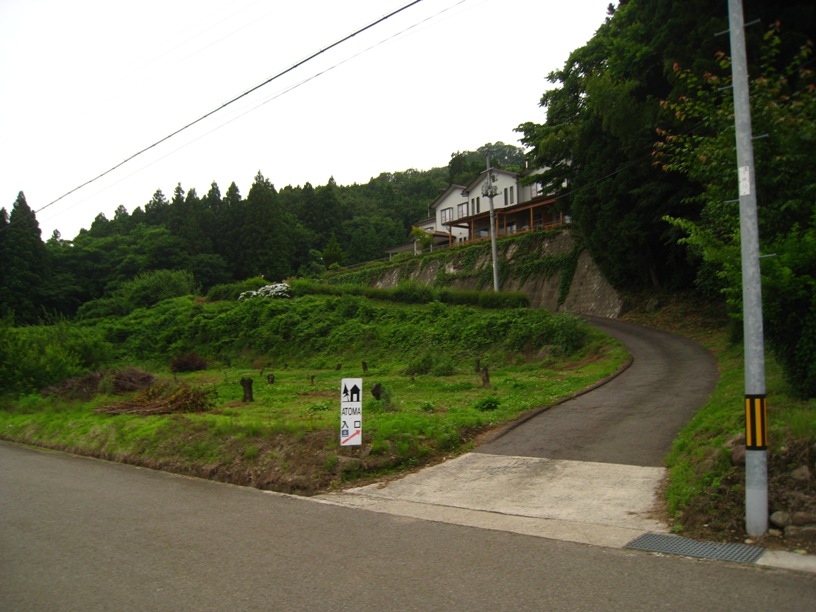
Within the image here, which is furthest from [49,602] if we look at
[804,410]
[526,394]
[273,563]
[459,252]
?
[459,252]

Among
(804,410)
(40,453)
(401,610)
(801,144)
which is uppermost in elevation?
(801,144)

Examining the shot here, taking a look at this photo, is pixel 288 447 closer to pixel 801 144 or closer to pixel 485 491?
pixel 485 491

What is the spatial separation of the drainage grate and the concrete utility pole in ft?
1.17

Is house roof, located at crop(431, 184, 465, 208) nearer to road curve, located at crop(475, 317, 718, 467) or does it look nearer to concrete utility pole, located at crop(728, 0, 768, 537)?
road curve, located at crop(475, 317, 718, 467)

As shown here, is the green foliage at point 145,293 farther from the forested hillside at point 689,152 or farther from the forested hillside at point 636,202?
the forested hillside at point 689,152

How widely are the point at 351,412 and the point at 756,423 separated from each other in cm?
569

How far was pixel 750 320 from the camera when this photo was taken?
6.56 meters

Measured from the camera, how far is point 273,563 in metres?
6.00

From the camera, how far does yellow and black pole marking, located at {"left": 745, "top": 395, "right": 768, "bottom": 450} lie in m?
6.20

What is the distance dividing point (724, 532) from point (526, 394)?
34.0 ft

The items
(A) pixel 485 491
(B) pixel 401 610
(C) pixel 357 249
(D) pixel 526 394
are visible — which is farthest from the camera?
(C) pixel 357 249

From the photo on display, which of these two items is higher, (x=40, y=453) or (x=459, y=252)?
(x=459, y=252)

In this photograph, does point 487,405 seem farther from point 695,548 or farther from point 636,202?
point 636,202

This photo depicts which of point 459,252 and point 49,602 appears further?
point 459,252
